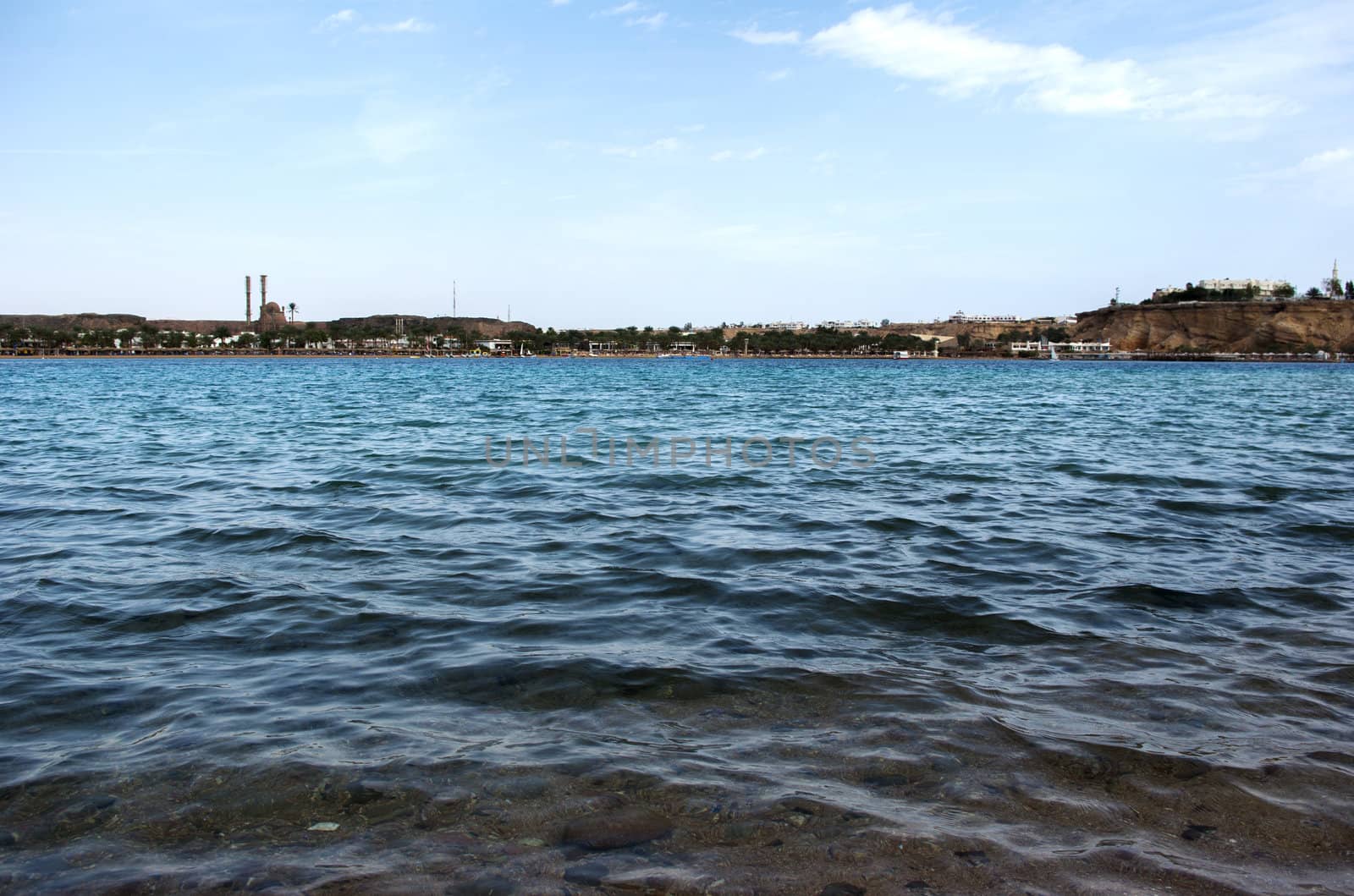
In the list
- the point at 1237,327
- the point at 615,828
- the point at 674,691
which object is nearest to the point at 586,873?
the point at 615,828

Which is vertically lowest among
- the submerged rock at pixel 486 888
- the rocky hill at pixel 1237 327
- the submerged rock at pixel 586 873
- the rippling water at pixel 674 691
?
the submerged rock at pixel 486 888

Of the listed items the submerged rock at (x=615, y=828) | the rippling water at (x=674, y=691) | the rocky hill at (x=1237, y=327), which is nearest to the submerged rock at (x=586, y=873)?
the rippling water at (x=674, y=691)

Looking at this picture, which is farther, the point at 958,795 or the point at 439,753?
the point at 439,753

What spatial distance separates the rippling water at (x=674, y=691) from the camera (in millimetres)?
3727

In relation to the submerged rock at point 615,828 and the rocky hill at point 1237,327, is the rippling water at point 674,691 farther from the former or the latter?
the rocky hill at point 1237,327

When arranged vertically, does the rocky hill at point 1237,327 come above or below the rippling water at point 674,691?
above

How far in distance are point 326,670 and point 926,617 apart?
14.9 ft

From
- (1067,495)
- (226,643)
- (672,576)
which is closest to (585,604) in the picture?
(672,576)

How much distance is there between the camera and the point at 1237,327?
179 m

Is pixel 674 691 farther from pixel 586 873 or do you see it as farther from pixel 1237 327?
pixel 1237 327

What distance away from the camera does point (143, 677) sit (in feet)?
18.5

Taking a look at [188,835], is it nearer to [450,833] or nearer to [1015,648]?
[450,833]

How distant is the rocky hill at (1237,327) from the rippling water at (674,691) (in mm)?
194265

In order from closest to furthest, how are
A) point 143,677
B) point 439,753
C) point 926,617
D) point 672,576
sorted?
1. point 439,753
2. point 143,677
3. point 926,617
4. point 672,576
